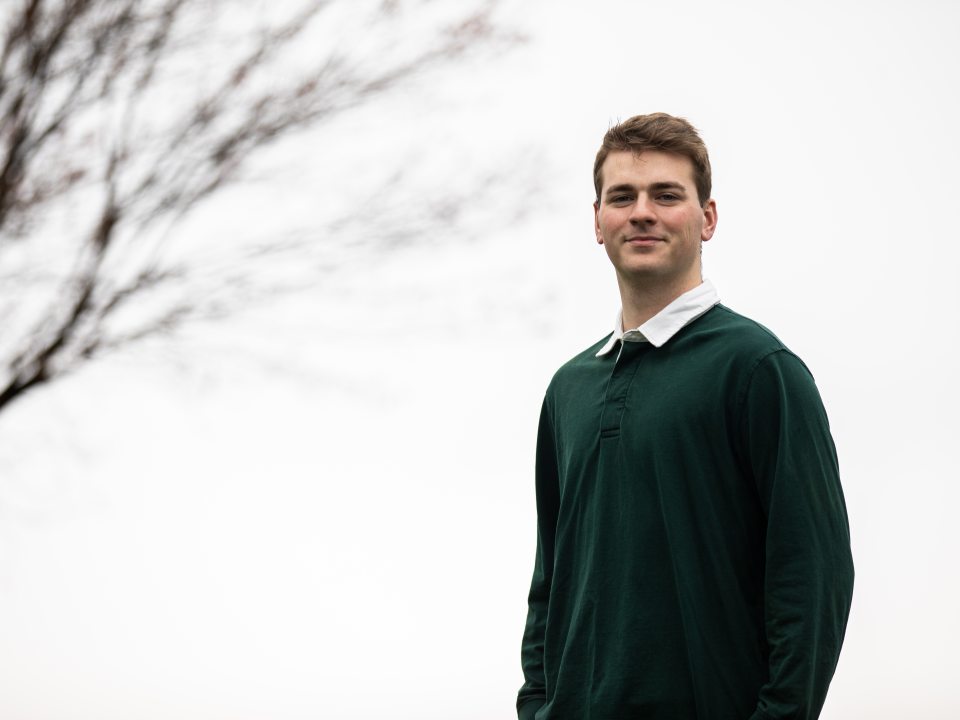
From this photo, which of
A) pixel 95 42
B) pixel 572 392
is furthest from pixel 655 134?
pixel 95 42

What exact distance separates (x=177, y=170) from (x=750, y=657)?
1.85 m

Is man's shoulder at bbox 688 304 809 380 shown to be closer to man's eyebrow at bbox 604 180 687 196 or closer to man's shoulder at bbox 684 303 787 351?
man's shoulder at bbox 684 303 787 351

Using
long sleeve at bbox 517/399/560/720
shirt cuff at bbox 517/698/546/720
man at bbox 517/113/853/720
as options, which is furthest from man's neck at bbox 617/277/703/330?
shirt cuff at bbox 517/698/546/720

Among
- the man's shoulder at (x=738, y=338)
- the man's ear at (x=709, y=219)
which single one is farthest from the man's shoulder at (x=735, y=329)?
the man's ear at (x=709, y=219)

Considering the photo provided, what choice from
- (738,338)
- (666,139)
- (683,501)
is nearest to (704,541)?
(683,501)

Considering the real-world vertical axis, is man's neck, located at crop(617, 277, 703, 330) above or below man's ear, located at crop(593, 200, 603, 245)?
below

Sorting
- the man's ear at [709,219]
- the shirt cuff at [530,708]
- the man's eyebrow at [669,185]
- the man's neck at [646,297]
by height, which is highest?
the man's eyebrow at [669,185]

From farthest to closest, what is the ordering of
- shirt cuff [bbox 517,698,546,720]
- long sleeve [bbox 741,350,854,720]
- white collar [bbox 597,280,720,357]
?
shirt cuff [bbox 517,698,546,720], white collar [bbox 597,280,720,357], long sleeve [bbox 741,350,854,720]

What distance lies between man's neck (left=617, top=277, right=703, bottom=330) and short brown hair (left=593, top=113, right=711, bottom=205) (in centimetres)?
14

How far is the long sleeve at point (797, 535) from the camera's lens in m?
1.26

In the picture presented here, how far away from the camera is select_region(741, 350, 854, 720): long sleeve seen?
1.26m

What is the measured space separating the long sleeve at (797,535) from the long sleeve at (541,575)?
468mm

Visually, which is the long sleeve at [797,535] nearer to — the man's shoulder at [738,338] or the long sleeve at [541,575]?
the man's shoulder at [738,338]

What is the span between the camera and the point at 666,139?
5.00 ft
